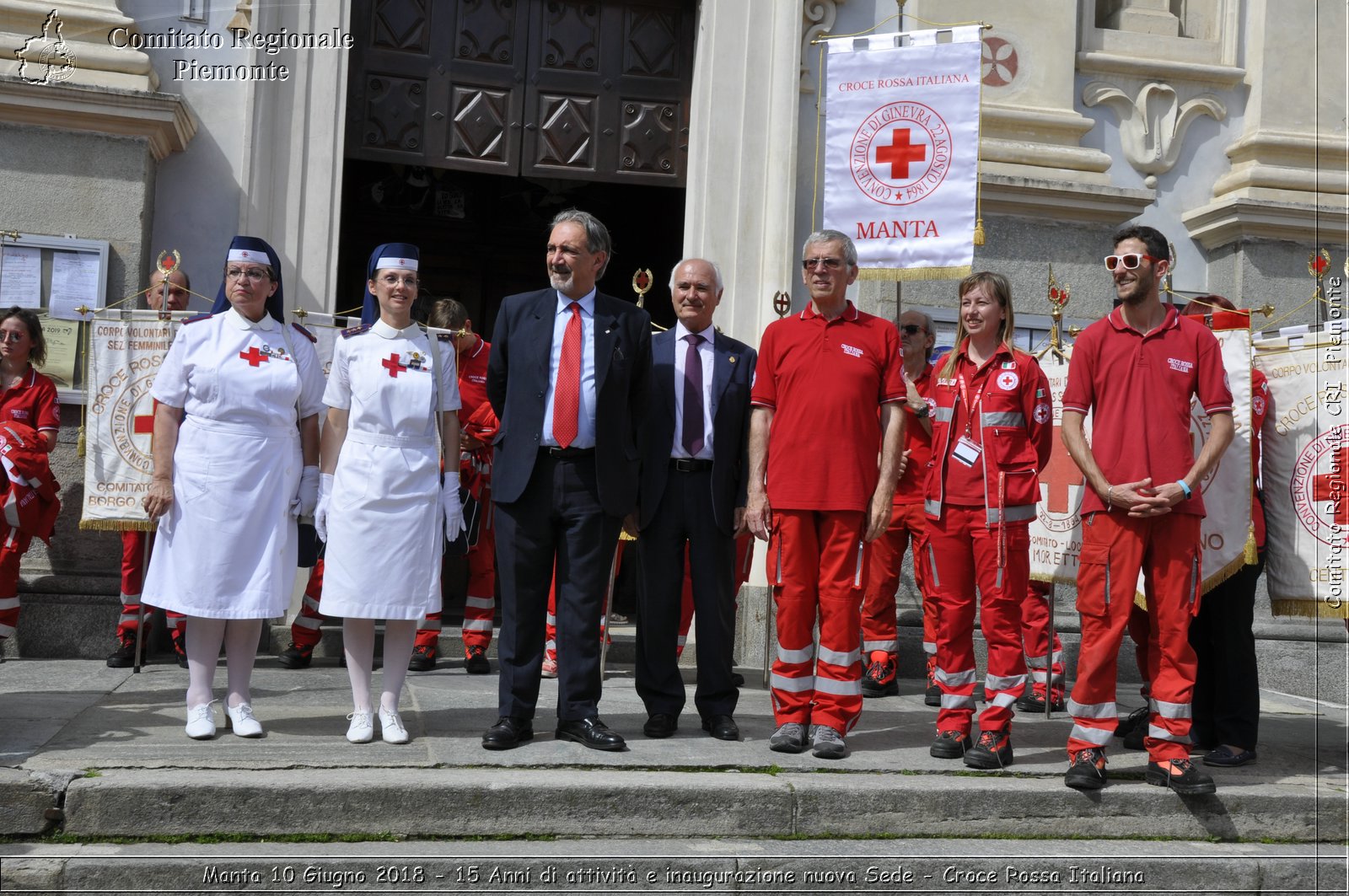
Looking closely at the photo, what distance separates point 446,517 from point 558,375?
80 centimetres

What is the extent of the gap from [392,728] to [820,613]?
1.84 m

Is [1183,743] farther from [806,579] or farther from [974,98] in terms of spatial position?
[974,98]

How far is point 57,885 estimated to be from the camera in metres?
4.28

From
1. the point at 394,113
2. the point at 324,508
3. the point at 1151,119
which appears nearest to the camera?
the point at 324,508

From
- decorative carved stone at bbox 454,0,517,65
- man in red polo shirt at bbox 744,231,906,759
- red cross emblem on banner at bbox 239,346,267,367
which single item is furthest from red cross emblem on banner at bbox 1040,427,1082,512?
decorative carved stone at bbox 454,0,517,65

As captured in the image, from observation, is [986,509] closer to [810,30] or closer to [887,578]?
[887,578]

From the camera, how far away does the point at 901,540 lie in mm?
7875

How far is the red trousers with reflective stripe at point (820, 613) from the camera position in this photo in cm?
570

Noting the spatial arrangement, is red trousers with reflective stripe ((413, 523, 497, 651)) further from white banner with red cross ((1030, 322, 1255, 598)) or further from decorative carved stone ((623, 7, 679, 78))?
decorative carved stone ((623, 7, 679, 78))

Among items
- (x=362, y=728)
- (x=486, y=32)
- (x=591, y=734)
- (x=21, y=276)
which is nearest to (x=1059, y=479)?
(x=591, y=734)

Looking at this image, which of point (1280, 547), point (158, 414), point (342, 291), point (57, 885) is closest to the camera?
point (57, 885)

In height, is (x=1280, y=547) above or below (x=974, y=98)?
below

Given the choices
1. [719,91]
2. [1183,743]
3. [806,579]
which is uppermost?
Answer: [719,91]

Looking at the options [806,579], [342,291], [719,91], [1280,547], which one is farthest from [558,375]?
[342,291]
